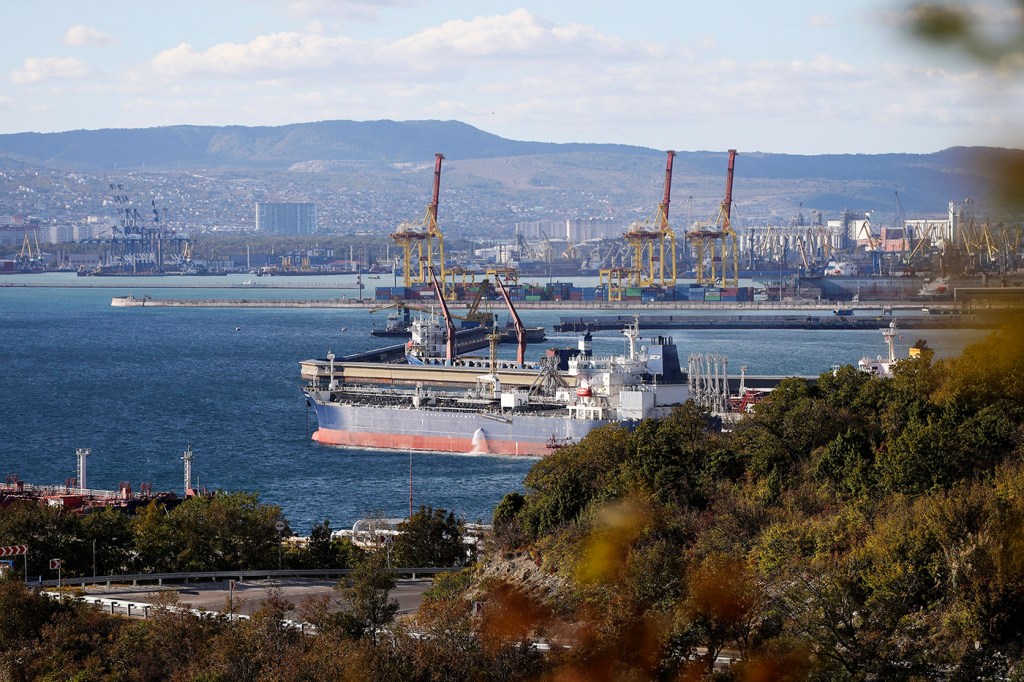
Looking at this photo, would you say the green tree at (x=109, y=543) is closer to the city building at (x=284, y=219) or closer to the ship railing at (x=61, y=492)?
the ship railing at (x=61, y=492)

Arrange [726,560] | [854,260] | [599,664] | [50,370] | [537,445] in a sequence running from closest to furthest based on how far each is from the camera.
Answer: [599,664] < [726,560] < [537,445] < [50,370] < [854,260]

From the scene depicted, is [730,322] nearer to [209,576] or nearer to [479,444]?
[479,444]

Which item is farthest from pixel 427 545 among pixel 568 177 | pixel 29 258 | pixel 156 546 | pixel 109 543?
pixel 568 177

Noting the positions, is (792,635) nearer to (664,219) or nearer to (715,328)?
(715,328)

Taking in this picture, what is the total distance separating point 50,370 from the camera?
33.8m

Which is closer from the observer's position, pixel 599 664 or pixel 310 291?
pixel 599 664

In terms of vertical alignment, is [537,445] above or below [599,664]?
below

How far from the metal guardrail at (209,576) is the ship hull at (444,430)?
31.8ft

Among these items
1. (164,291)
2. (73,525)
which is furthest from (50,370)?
(164,291)

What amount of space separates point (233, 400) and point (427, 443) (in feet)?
25.0

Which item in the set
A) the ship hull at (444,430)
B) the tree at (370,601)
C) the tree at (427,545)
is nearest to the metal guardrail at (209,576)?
the tree at (427,545)

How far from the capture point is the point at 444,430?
69.5ft

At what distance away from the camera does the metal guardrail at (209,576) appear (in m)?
9.56

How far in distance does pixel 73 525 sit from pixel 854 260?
65831 mm
